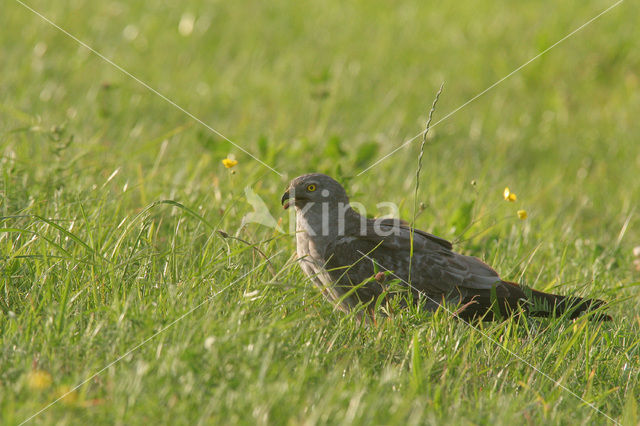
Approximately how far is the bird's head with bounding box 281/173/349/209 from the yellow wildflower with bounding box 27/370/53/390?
1.90m

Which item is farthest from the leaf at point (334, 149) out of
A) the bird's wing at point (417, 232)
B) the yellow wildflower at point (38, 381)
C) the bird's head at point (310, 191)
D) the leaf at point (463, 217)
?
the yellow wildflower at point (38, 381)

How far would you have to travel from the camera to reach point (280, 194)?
5.64 meters

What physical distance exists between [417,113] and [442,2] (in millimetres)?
3426

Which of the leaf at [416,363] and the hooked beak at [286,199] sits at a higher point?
the hooked beak at [286,199]

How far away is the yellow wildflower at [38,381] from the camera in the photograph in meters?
2.85

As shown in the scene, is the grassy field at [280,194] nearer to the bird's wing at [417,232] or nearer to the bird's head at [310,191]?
the bird's head at [310,191]

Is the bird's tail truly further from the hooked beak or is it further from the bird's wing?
the hooked beak

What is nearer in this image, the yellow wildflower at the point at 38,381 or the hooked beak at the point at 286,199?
the yellow wildflower at the point at 38,381

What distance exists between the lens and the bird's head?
14.5 ft

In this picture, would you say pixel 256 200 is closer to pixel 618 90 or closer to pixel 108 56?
pixel 108 56

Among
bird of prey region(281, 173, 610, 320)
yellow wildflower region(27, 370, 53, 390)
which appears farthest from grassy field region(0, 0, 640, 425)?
bird of prey region(281, 173, 610, 320)

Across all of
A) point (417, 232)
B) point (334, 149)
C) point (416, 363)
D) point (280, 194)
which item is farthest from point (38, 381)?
point (334, 149)

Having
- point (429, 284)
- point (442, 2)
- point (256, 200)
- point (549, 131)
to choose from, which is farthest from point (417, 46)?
point (429, 284)

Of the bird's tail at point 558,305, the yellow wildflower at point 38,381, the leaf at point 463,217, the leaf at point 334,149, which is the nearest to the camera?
the yellow wildflower at point 38,381
